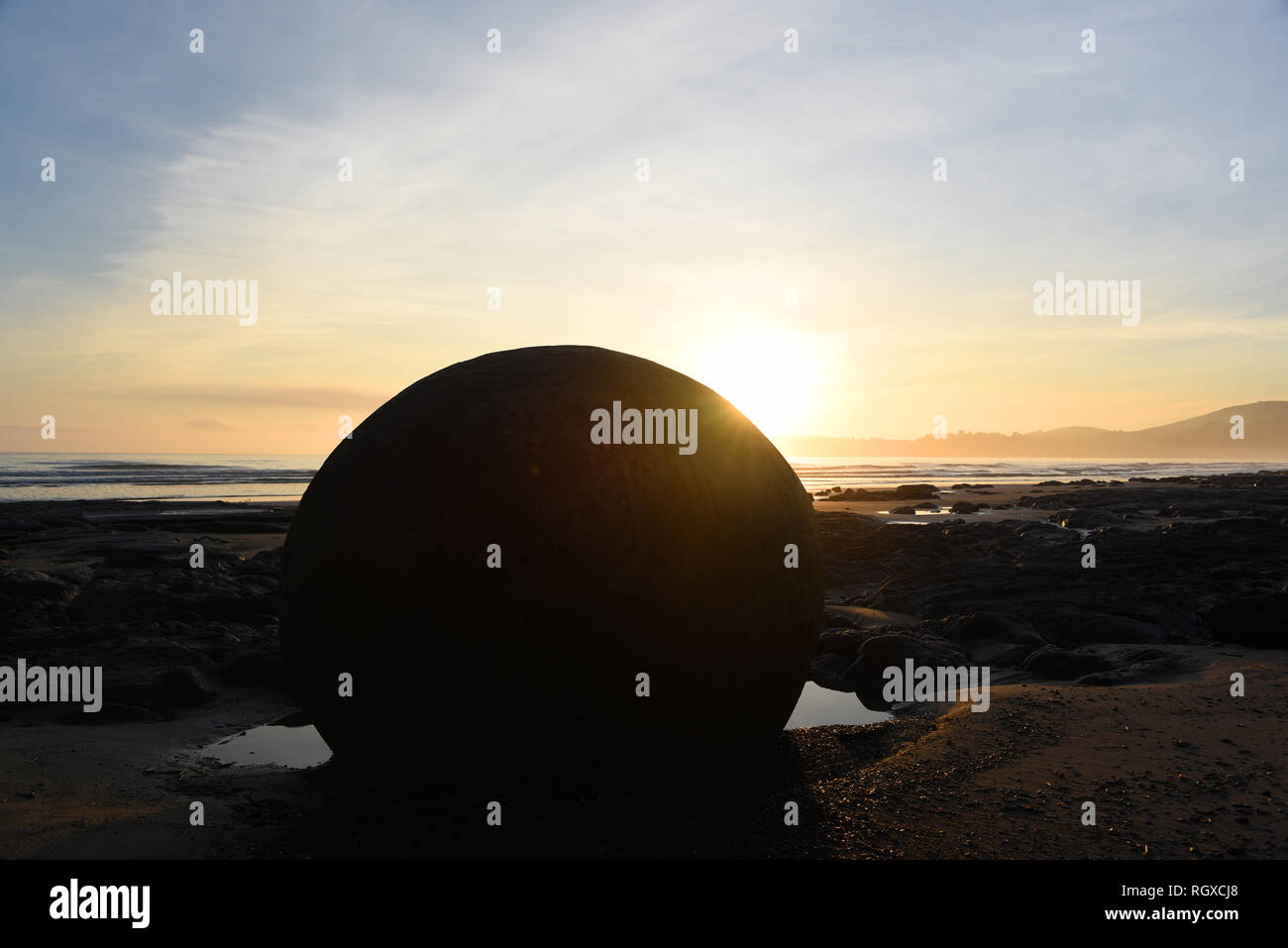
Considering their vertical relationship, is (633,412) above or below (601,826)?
above

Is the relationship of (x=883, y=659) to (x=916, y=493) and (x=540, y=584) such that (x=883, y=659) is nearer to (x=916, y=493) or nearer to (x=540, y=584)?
(x=540, y=584)

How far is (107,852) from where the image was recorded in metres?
3.49

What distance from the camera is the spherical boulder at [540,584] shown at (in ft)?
12.2

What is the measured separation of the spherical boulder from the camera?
3.73m

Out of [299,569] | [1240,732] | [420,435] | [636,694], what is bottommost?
[1240,732]

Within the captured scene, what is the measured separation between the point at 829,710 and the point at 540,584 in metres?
3.21

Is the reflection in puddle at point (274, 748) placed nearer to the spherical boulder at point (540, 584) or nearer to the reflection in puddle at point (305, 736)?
the reflection in puddle at point (305, 736)

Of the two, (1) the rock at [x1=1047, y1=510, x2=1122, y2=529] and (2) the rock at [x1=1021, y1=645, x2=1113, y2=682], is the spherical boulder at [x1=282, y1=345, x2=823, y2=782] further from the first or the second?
(1) the rock at [x1=1047, y1=510, x2=1122, y2=529]

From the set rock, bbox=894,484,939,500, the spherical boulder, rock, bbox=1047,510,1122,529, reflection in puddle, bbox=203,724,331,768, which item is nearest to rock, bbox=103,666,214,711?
reflection in puddle, bbox=203,724,331,768

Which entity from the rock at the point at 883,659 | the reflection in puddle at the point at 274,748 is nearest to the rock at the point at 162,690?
Result: the reflection in puddle at the point at 274,748

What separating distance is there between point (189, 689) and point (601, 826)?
13.7 ft

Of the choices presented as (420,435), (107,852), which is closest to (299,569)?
(420,435)
